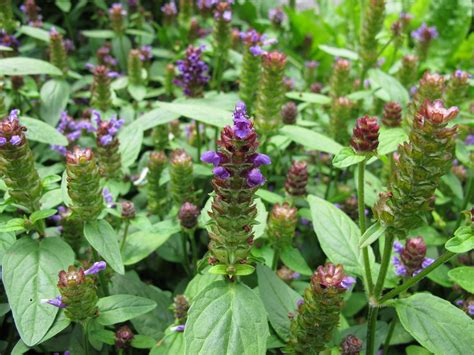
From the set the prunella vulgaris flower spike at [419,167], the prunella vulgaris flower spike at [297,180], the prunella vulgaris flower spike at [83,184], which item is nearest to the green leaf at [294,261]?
the prunella vulgaris flower spike at [297,180]

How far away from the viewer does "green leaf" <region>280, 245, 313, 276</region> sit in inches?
108

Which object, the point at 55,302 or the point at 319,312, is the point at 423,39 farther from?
the point at 55,302

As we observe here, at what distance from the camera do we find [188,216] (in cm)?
283

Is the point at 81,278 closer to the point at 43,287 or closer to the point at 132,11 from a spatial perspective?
the point at 43,287

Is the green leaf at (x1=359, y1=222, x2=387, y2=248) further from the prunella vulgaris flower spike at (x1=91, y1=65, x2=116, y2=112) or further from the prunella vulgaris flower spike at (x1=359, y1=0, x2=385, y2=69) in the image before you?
the prunella vulgaris flower spike at (x1=91, y1=65, x2=116, y2=112)

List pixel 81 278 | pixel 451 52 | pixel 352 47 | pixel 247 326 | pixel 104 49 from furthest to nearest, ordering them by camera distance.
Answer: pixel 451 52, pixel 352 47, pixel 104 49, pixel 81 278, pixel 247 326

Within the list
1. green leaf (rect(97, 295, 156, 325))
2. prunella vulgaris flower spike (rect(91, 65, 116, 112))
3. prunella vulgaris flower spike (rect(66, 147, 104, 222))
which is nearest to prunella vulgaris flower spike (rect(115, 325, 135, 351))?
green leaf (rect(97, 295, 156, 325))

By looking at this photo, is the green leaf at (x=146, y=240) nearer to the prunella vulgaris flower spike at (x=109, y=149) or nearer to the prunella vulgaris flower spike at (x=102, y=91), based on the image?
the prunella vulgaris flower spike at (x=109, y=149)

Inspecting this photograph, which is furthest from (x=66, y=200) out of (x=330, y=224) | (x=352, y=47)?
(x=352, y=47)

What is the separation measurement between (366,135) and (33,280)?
60.7 inches

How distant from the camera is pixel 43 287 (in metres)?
2.26

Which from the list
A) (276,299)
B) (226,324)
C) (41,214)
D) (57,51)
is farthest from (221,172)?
(57,51)

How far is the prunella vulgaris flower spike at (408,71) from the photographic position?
14.3 ft

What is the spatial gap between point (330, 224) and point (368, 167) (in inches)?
76.5
